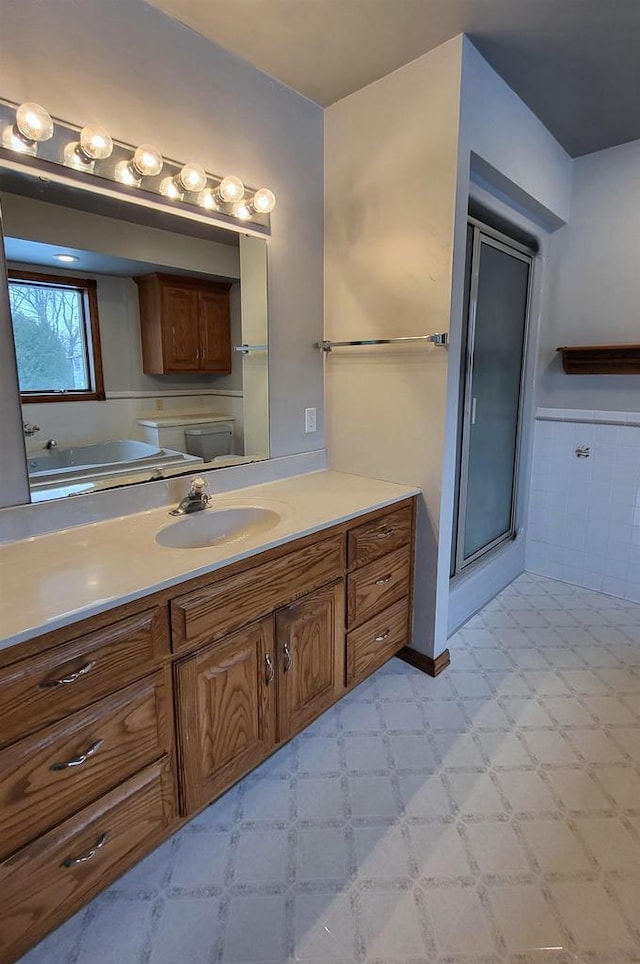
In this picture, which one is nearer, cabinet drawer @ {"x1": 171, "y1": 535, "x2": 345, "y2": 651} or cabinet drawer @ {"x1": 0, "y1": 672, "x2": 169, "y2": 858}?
cabinet drawer @ {"x1": 0, "y1": 672, "x2": 169, "y2": 858}

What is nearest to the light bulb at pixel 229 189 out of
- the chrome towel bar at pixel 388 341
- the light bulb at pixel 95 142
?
the light bulb at pixel 95 142

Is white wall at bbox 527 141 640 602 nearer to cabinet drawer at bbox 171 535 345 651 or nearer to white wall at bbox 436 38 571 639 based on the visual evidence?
white wall at bbox 436 38 571 639

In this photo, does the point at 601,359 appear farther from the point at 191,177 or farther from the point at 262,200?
the point at 191,177

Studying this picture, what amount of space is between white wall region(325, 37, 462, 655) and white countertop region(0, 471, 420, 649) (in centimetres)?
30

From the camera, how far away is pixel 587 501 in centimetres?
282

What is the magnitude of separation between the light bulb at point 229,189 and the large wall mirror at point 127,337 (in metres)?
0.11

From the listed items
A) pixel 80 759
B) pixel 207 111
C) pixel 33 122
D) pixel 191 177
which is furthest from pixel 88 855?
pixel 207 111

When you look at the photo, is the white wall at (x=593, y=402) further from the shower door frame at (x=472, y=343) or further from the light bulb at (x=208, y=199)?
the light bulb at (x=208, y=199)

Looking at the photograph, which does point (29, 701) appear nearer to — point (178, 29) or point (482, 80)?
point (178, 29)

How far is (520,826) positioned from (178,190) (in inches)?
89.2

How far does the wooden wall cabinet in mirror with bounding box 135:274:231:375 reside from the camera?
1.60 meters

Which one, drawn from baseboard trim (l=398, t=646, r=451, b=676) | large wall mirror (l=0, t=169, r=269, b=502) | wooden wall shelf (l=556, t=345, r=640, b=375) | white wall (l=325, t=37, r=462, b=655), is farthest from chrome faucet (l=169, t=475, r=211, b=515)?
wooden wall shelf (l=556, t=345, r=640, b=375)

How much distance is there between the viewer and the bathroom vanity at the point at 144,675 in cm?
96

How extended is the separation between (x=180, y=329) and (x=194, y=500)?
1.99 ft
